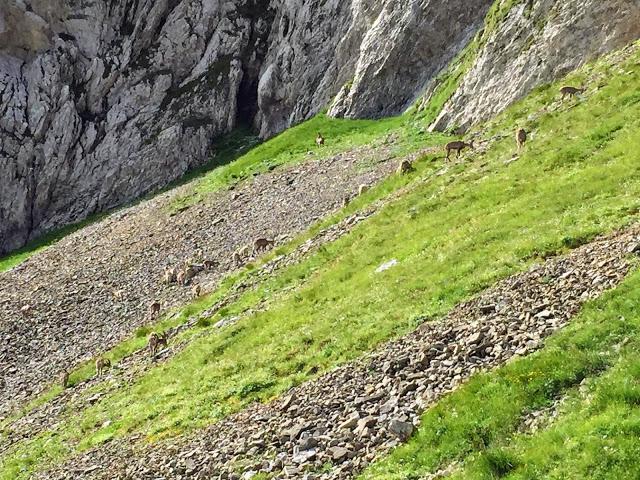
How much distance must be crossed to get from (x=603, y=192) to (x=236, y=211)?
1363 inches

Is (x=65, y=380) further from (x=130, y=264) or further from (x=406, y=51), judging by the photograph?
(x=406, y=51)

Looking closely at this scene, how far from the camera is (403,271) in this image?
25828 mm

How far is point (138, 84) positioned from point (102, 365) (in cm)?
7423

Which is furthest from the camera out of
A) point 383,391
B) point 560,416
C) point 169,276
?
point 169,276

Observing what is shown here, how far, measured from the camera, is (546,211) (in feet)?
82.2

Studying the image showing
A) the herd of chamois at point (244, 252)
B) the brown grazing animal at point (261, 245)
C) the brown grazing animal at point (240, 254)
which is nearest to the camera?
the herd of chamois at point (244, 252)

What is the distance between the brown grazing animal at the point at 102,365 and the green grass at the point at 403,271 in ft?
12.7

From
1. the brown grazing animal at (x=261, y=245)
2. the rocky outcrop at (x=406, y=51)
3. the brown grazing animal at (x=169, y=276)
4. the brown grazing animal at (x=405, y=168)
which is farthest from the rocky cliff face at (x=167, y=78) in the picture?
the brown grazing animal at (x=169, y=276)

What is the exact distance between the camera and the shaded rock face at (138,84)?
88.1m

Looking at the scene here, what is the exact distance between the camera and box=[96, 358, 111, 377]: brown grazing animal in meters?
32.2

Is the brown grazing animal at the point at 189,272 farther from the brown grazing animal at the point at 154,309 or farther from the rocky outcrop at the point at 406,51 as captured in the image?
the rocky outcrop at the point at 406,51

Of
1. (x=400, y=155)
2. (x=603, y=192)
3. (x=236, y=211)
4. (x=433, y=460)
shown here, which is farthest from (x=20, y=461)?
(x=400, y=155)

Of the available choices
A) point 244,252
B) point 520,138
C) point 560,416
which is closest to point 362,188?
point 244,252

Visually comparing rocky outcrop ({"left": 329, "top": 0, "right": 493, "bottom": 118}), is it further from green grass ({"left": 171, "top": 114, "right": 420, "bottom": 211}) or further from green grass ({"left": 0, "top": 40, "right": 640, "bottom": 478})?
green grass ({"left": 0, "top": 40, "right": 640, "bottom": 478})
